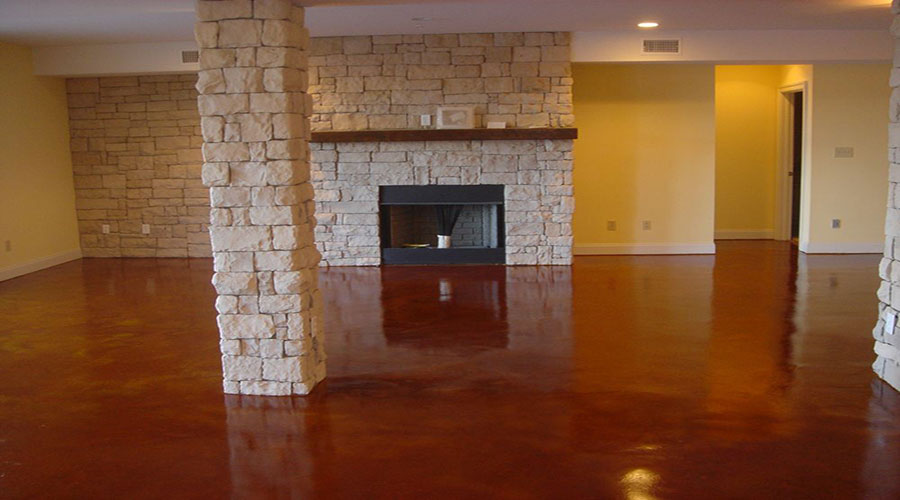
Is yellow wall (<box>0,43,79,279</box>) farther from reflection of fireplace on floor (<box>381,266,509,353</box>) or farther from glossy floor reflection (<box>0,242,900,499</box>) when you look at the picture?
reflection of fireplace on floor (<box>381,266,509,353</box>)

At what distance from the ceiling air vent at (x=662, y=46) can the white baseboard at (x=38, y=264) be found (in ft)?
22.8

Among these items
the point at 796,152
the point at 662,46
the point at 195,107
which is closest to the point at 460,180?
the point at 662,46

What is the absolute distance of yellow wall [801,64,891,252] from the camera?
9.03 m

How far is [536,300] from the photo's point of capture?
6.77 meters

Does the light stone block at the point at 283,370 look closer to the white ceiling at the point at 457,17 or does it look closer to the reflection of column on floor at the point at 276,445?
the reflection of column on floor at the point at 276,445

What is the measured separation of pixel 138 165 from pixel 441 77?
3969 millimetres

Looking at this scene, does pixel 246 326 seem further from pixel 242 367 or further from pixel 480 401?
pixel 480 401

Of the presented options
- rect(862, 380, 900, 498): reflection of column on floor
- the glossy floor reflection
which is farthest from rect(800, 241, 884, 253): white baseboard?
rect(862, 380, 900, 498): reflection of column on floor

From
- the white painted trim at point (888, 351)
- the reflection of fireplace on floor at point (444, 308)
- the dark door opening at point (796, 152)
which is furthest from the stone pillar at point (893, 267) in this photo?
the dark door opening at point (796, 152)

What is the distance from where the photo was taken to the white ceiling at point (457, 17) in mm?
6223

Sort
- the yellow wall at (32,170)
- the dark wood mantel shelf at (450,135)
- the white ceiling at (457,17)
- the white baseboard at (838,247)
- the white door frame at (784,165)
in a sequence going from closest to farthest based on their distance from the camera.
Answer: the white ceiling at (457,17), the dark wood mantel shelf at (450,135), the yellow wall at (32,170), the white baseboard at (838,247), the white door frame at (784,165)

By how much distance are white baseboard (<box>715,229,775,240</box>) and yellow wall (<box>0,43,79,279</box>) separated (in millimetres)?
8192

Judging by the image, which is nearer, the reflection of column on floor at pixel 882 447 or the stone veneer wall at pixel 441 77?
the reflection of column on floor at pixel 882 447

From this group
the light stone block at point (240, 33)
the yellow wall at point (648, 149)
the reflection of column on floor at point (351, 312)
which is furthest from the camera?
the yellow wall at point (648, 149)
